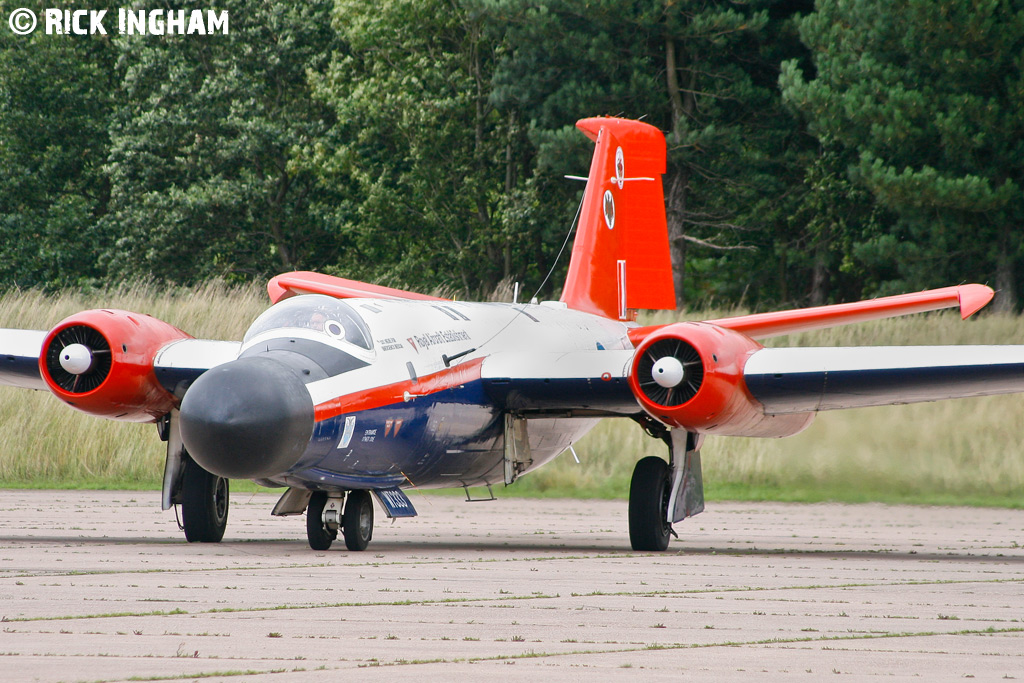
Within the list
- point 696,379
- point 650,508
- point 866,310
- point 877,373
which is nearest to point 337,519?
point 650,508

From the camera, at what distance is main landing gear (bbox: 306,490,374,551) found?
1163cm

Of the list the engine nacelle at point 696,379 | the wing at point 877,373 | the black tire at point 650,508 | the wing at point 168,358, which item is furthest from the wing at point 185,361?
the wing at point 877,373

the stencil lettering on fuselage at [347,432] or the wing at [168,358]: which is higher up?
the wing at [168,358]

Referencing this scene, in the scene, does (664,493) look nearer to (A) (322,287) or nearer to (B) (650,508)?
(B) (650,508)

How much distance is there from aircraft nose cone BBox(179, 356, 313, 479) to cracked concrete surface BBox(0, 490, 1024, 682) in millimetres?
826

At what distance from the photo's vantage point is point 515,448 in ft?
43.9

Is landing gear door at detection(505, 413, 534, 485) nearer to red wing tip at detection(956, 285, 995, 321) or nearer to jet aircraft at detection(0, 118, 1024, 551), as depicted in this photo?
jet aircraft at detection(0, 118, 1024, 551)

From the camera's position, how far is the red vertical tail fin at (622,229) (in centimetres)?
1669

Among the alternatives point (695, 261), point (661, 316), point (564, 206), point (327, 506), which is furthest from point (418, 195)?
point (327, 506)

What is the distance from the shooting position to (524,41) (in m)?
35.3

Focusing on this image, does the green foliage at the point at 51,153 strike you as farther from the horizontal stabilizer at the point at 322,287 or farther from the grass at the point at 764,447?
the horizontal stabilizer at the point at 322,287

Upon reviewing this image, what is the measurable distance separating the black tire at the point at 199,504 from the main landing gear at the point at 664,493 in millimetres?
3967

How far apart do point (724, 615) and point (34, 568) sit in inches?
200

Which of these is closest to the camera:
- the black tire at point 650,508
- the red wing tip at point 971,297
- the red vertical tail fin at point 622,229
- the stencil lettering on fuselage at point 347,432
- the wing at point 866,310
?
the stencil lettering on fuselage at point 347,432
